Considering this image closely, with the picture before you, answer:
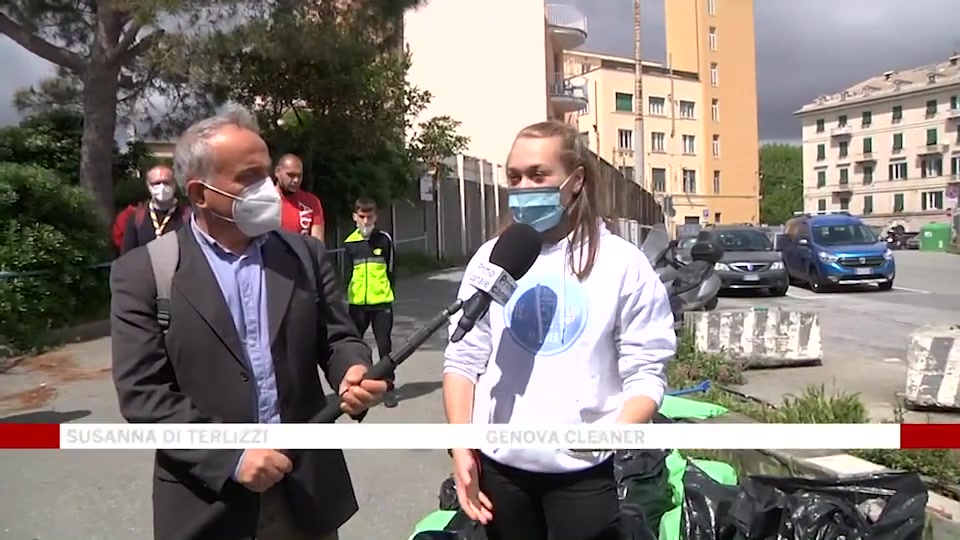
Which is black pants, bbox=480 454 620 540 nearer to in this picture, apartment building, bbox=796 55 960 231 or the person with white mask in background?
the person with white mask in background

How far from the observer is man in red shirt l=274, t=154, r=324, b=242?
22.2ft

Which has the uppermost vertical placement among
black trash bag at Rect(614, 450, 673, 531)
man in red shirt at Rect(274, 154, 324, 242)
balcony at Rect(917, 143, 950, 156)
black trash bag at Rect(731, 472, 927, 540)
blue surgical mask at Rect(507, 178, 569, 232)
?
balcony at Rect(917, 143, 950, 156)

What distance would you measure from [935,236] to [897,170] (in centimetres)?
429

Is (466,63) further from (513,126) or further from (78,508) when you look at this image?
(78,508)

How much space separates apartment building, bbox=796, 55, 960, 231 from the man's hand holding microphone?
39.1m

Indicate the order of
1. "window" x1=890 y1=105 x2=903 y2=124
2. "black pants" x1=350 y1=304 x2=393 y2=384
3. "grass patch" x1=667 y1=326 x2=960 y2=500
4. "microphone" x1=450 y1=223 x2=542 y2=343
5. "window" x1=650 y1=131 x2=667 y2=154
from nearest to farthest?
"microphone" x1=450 y1=223 x2=542 y2=343
"grass patch" x1=667 y1=326 x2=960 y2=500
"black pants" x1=350 y1=304 x2=393 y2=384
"window" x1=890 y1=105 x2=903 y2=124
"window" x1=650 y1=131 x2=667 y2=154

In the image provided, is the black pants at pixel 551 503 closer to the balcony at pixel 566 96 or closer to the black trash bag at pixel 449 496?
the black trash bag at pixel 449 496

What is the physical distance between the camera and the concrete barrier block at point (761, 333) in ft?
30.0

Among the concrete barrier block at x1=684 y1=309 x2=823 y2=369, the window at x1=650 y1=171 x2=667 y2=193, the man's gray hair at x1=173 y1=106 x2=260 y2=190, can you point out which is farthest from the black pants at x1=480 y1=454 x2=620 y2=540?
the window at x1=650 y1=171 x2=667 y2=193

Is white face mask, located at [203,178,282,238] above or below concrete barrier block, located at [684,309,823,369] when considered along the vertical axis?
above

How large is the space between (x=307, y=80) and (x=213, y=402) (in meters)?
15.6

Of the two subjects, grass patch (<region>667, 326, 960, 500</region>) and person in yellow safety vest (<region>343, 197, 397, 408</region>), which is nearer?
grass patch (<region>667, 326, 960, 500</region>)

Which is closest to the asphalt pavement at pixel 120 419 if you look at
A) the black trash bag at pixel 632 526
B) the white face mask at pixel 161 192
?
the white face mask at pixel 161 192

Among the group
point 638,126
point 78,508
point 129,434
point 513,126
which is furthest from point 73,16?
point 513,126
